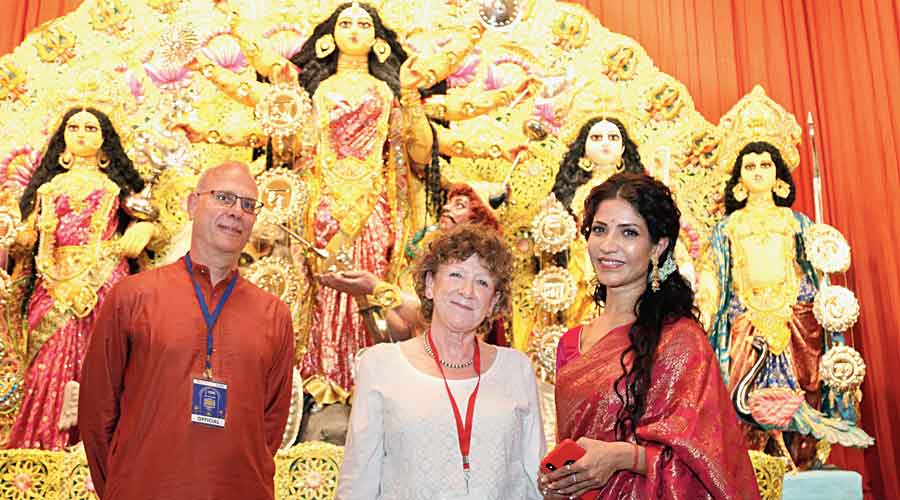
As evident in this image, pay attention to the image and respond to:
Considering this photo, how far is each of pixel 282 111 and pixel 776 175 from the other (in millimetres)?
2630

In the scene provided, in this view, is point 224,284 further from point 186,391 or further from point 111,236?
point 111,236

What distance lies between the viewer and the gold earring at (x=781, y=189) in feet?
17.1

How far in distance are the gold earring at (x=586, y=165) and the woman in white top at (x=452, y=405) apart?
109 inches

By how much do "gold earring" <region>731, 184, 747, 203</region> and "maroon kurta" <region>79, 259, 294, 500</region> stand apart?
3.27 meters

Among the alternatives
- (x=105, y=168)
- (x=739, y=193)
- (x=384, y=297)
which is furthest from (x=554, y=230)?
(x=105, y=168)

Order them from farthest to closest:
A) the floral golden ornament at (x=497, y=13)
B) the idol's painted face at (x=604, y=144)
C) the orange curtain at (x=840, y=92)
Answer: the floral golden ornament at (x=497, y=13), the orange curtain at (x=840, y=92), the idol's painted face at (x=604, y=144)

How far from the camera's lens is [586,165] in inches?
204

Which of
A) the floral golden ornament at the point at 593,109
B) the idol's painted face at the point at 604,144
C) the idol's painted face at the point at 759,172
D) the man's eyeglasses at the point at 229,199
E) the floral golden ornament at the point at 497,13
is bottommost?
the man's eyeglasses at the point at 229,199

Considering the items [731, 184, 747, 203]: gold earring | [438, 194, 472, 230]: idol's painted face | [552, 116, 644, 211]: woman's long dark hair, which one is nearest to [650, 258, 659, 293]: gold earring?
[438, 194, 472, 230]: idol's painted face

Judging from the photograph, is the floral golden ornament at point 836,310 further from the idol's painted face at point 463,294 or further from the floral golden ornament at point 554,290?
the idol's painted face at point 463,294

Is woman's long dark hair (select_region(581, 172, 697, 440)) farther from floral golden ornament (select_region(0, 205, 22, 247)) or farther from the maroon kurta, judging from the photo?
floral golden ornament (select_region(0, 205, 22, 247))

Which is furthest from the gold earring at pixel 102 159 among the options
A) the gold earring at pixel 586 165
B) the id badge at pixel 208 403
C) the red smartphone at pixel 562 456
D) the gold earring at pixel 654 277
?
the red smartphone at pixel 562 456

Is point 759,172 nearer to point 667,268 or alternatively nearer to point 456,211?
point 456,211

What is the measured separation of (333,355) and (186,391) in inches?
91.0
